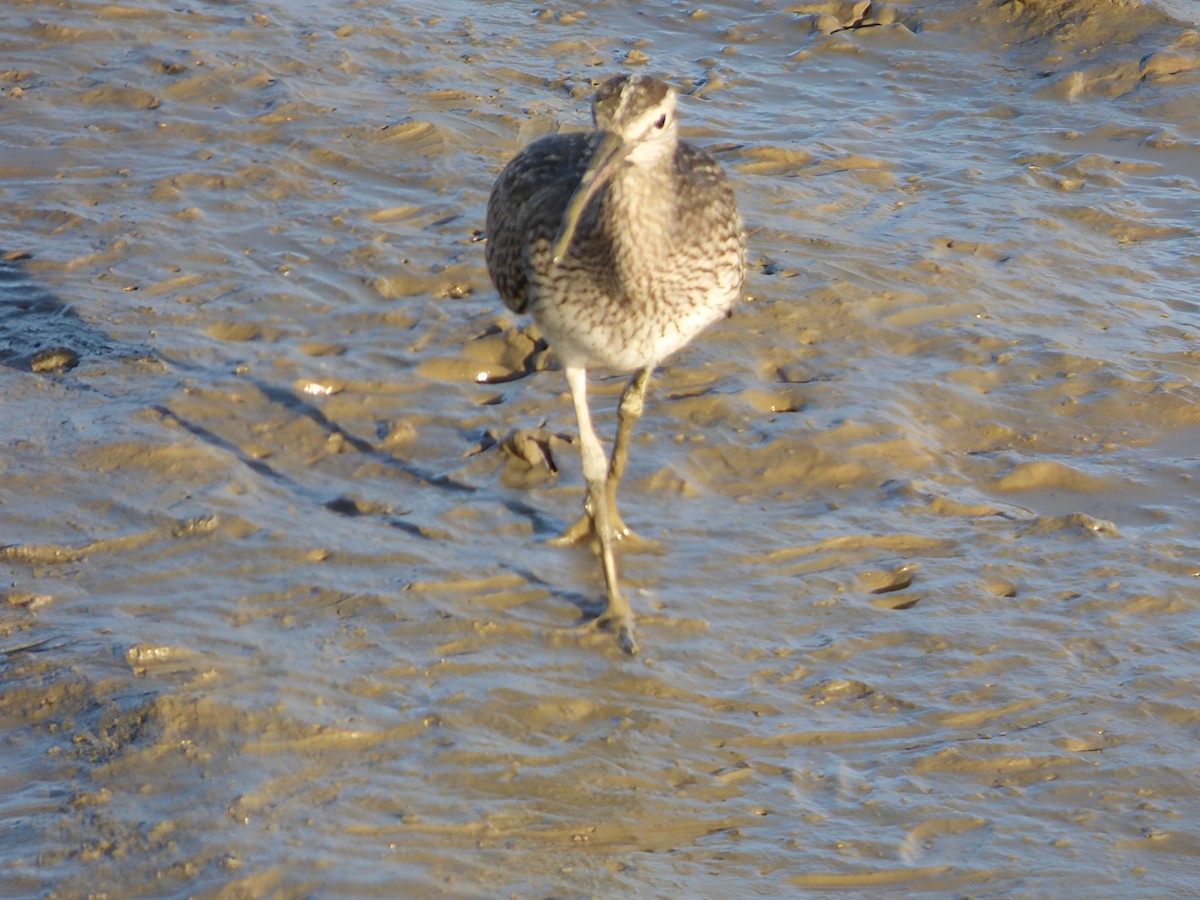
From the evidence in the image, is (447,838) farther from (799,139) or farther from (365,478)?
(799,139)

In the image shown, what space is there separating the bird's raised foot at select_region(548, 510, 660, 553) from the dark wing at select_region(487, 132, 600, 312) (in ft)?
2.97

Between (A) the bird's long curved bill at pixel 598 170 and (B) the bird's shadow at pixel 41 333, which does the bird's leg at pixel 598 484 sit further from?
(B) the bird's shadow at pixel 41 333

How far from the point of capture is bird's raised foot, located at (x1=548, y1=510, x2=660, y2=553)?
6.04m

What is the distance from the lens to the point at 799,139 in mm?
9281

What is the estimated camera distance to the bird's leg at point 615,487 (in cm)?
606

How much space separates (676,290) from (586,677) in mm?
1402

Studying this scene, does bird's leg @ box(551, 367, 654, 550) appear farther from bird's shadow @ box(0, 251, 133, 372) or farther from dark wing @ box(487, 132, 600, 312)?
bird's shadow @ box(0, 251, 133, 372)

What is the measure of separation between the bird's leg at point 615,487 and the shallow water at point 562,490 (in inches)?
3.9

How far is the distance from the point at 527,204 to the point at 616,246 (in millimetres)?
640

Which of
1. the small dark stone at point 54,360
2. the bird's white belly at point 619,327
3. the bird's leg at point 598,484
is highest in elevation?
the bird's white belly at point 619,327

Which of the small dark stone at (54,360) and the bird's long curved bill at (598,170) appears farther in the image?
the small dark stone at (54,360)

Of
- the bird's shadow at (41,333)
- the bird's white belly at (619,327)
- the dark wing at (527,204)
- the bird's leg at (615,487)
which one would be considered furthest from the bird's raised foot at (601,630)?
the bird's shadow at (41,333)

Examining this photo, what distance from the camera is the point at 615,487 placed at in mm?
6211

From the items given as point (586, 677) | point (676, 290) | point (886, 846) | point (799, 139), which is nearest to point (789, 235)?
point (799, 139)
